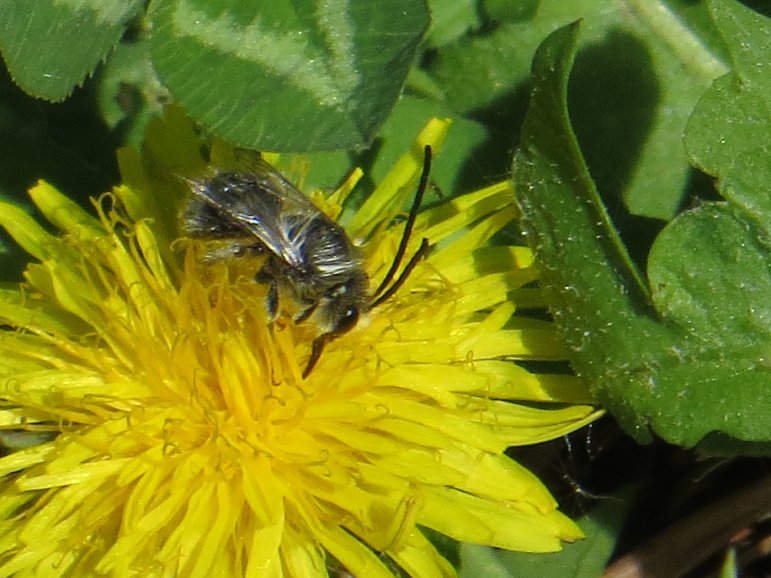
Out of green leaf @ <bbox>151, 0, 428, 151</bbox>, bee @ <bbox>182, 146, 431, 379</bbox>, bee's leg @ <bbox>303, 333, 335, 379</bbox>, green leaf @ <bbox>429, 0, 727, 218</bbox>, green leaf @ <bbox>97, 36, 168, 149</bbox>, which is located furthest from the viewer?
green leaf @ <bbox>97, 36, 168, 149</bbox>

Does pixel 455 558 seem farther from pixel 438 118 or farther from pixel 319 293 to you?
pixel 438 118

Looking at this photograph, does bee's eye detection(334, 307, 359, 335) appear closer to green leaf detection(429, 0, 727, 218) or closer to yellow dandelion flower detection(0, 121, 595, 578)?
yellow dandelion flower detection(0, 121, 595, 578)

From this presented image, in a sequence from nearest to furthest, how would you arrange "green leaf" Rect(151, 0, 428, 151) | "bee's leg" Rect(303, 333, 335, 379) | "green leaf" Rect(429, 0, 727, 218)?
"green leaf" Rect(151, 0, 428, 151) < "bee's leg" Rect(303, 333, 335, 379) < "green leaf" Rect(429, 0, 727, 218)

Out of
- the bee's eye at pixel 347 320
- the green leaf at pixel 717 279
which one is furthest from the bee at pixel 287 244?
the green leaf at pixel 717 279

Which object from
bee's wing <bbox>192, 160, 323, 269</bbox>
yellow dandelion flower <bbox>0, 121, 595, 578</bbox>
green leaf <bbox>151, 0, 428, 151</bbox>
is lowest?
yellow dandelion flower <bbox>0, 121, 595, 578</bbox>

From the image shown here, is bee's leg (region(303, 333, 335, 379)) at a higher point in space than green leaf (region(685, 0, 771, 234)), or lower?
lower

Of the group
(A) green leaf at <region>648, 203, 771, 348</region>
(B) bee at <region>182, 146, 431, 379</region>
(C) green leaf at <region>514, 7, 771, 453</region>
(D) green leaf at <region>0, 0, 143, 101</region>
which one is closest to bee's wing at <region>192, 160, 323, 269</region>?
(B) bee at <region>182, 146, 431, 379</region>

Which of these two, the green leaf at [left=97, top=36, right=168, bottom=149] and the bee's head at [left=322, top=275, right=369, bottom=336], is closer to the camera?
the bee's head at [left=322, top=275, right=369, bottom=336]
